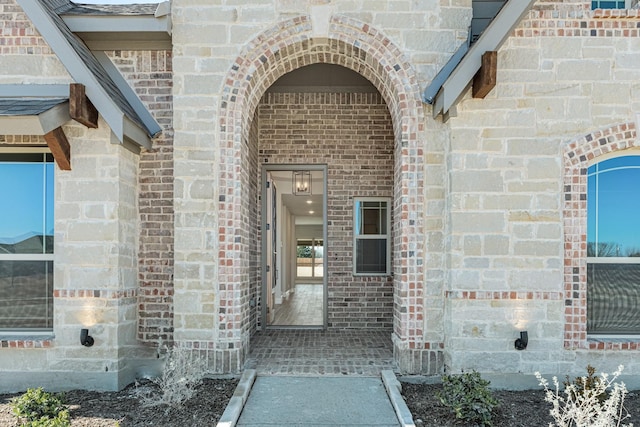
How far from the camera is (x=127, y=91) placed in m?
5.57

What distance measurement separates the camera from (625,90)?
5.01 meters

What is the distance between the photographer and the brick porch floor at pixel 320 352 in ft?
17.5

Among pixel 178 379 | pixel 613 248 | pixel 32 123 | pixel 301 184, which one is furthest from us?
pixel 301 184

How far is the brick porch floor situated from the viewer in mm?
5340

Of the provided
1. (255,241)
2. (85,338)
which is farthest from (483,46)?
(85,338)

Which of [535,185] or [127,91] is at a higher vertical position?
[127,91]

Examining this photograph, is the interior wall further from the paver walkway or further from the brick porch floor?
the paver walkway

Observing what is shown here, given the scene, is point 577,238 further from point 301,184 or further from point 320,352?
point 301,184

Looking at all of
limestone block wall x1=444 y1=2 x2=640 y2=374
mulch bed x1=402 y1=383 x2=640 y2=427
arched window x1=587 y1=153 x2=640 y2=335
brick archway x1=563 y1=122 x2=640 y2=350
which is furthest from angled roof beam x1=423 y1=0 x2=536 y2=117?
mulch bed x1=402 y1=383 x2=640 y2=427

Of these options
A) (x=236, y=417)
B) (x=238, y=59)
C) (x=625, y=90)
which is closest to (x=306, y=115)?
(x=238, y=59)

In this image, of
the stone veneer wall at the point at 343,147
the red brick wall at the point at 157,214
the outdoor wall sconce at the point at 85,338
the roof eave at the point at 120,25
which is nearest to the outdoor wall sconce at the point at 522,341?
the stone veneer wall at the point at 343,147

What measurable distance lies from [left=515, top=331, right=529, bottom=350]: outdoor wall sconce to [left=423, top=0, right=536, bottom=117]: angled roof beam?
2.69 metres

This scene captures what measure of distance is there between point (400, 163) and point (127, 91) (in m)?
3.59

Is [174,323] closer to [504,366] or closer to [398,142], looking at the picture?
[398,142]
